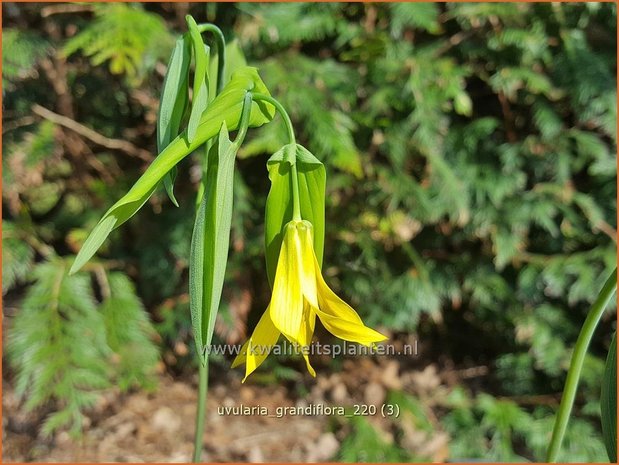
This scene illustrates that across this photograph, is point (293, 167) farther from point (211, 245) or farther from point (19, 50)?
point (19, 50)

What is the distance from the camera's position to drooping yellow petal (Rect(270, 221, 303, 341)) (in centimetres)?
55

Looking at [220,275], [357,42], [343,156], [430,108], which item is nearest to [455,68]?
[430,108]

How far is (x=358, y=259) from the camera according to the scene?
1506 mm

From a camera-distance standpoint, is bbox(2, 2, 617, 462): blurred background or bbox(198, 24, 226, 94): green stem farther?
bbox(2, 2, 617, 462): blurred background

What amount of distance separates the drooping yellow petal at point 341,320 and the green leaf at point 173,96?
0.20m

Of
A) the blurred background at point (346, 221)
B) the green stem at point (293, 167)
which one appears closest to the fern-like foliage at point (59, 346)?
the blurred background at point (346, 221)

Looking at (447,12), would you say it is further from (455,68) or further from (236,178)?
(236,178)

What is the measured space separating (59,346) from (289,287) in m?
0.91

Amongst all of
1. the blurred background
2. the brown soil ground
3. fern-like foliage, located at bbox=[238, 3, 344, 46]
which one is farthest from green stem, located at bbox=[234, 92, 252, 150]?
the brown soil ground

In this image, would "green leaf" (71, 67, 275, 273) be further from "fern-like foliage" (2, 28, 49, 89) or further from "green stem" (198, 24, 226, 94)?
"fern-like foliage" (2, 28, 49, 89)

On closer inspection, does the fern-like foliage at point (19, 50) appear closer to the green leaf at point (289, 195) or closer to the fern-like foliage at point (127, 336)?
the fern-like foliage at point (127, 336)

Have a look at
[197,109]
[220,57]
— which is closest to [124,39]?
[220,57]

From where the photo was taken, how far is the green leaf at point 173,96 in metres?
0.66

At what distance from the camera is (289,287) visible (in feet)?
1.91
